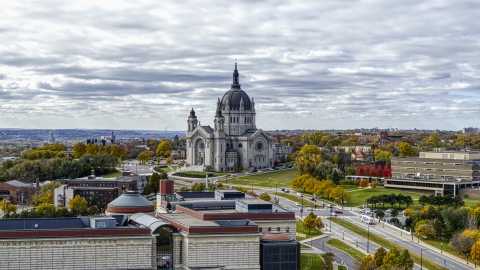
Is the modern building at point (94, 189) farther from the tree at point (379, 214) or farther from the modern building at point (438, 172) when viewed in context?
the modern building at point (438, 172)

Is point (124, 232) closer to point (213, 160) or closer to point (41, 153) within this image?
point (213, 160)

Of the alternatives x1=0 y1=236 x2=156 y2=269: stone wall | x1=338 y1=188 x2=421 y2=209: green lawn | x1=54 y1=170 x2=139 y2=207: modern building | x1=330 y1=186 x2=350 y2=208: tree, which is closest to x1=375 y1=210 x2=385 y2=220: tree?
x1=338 y1=188 x2=421 y2=209: green lawn

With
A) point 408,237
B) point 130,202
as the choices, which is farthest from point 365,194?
point 130,202

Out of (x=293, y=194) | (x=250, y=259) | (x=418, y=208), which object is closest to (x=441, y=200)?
(x=418, y=208)

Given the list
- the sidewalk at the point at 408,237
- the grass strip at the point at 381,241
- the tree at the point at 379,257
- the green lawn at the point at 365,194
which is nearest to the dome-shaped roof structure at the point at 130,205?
the tree at the point at 379,257

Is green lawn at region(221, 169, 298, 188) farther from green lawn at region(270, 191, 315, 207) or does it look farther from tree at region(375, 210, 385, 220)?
tree at region(375, 210, 385, 220)

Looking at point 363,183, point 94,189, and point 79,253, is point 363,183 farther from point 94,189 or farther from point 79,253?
point 79,253

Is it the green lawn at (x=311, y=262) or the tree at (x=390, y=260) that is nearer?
the tree at (x=390, y=260)
